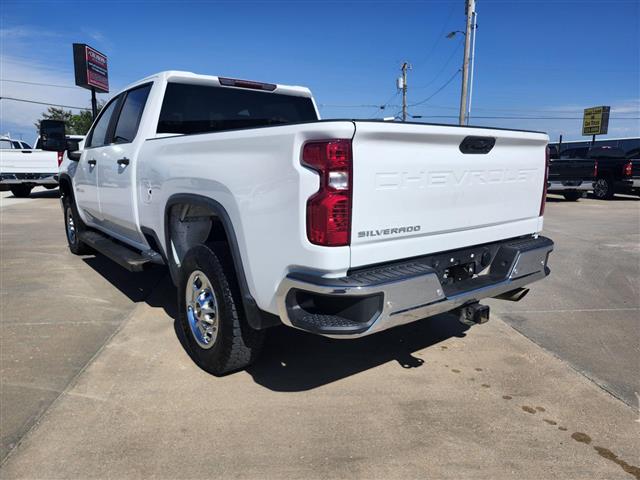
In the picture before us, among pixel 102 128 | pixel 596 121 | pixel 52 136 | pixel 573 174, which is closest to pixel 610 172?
pixel 573 174

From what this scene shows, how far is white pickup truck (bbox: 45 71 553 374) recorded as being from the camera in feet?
7.98

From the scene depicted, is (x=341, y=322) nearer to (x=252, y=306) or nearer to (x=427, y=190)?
(x=252, y=306)

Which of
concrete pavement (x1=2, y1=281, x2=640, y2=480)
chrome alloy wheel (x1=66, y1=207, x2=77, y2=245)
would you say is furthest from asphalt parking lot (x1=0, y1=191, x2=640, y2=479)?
chrome alloy wheel (x1=66, y1=207, x2=77, y2=245)

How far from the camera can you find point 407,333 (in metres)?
4.29

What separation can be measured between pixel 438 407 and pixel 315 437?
2.76 ft

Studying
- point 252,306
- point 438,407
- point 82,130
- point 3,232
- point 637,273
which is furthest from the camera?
point 82,130

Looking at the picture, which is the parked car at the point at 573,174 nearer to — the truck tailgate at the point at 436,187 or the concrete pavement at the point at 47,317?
the truck tailgate at the point at 436,187

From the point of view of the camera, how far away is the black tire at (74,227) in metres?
6.60

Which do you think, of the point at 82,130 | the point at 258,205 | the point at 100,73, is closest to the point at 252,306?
the point at 258,205

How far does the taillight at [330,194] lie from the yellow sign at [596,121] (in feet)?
160

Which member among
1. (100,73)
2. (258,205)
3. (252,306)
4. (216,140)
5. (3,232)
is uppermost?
(100,73)

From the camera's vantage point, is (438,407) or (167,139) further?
(167,139)

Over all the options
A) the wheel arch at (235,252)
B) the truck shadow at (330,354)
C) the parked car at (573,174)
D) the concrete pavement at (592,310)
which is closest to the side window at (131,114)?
the wheel arch at (235,252)

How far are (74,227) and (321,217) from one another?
225 inches
